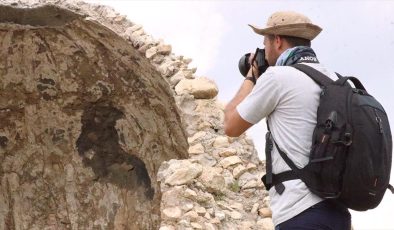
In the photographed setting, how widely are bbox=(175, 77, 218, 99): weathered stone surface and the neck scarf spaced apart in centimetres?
351

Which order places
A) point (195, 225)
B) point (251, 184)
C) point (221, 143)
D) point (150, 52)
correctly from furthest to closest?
point (150, 52), point (221, 143), point (251, 184), point (195, 225)

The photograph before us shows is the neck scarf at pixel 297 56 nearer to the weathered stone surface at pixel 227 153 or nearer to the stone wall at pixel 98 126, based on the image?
the stone wall at pixel 98 126

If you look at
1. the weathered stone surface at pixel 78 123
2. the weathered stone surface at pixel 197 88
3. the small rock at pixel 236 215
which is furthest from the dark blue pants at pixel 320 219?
the weathered stone surface at pixel 78 123

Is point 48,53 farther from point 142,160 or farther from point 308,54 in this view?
point 308,54

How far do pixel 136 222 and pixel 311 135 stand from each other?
5187 millimetres

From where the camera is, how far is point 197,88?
646cm

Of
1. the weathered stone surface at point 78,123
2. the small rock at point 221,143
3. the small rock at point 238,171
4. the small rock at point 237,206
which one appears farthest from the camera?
the weathered stone surface at point 78,123

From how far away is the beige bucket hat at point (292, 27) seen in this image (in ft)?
9.73

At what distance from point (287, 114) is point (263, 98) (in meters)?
0.11

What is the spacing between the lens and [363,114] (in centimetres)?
264

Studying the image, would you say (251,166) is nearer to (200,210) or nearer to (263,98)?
(200,210)

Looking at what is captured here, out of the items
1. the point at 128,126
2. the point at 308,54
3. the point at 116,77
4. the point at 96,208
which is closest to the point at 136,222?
the point at 96,208

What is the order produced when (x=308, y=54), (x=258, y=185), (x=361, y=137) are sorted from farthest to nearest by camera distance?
(x=258, y=185) → (x=308, y=54) → (x=361, y=137)

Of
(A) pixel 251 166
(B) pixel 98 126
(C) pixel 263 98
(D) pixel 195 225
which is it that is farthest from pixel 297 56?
(B) pixel 98 126
